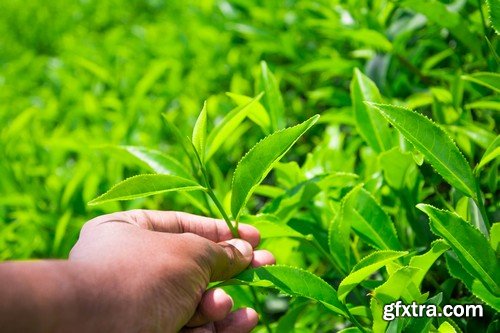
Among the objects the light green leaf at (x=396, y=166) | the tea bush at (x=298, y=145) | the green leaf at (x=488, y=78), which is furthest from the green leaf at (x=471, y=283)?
the green leaf at (x=488, y=78)

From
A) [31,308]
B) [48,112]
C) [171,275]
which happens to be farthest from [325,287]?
[48,112]

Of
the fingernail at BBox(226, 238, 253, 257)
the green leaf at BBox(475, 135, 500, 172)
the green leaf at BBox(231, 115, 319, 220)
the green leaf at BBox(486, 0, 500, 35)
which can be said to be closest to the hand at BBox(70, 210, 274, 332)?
the fingernail at BBox(226, 238, 253, 257)

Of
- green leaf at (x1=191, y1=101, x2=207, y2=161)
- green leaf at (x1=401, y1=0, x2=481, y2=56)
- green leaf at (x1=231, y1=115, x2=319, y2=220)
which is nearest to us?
green leaf at (x1=231, y1=115, x2=319, y2=220)

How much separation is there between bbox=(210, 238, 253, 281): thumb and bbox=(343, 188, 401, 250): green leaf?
22 cm

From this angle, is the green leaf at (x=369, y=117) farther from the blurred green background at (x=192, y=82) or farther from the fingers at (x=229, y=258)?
the fingers at (x=229, y=258)

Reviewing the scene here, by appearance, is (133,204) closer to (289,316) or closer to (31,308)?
(289,316)

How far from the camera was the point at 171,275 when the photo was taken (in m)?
1.07

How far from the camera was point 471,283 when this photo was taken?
1.12 meters

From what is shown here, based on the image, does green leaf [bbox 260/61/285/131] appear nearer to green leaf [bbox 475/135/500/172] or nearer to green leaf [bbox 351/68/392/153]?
green leaf [bbox 351/68/392/153]

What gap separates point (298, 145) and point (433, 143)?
112 cm

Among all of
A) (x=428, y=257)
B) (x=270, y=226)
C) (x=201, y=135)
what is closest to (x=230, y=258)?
(x=270, y=226)

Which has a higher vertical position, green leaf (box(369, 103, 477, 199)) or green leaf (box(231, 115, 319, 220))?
green leaf (box(369, 103, 477, 199))

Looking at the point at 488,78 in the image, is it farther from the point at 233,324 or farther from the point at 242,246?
the point at 233,324

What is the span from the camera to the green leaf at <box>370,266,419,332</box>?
3.39 ft
